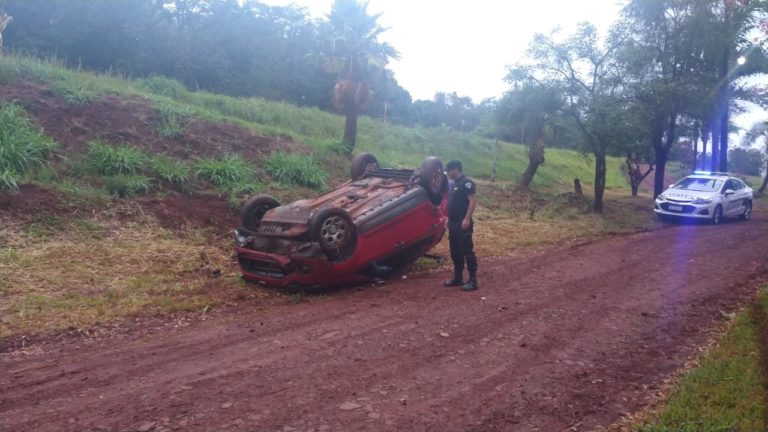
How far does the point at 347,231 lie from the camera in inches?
295

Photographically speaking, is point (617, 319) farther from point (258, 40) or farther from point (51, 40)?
point (258, 40)

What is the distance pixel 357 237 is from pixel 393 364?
2.89 metres

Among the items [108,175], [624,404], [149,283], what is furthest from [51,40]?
[624,404]

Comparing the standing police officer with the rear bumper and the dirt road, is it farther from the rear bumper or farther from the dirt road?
the rear bumper

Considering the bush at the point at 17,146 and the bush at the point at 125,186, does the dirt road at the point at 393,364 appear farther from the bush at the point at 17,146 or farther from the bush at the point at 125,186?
the bush at the point at 17,146

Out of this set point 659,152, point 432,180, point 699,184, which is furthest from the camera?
point 659,152

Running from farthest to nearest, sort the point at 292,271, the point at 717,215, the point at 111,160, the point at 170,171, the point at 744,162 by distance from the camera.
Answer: the point at 744,162 < the point at 717,215 < the point at 170,171 < the point at 111,160 < the point at 292,271

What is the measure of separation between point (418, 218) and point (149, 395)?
5.02 meters

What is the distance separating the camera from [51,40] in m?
A: 32.3

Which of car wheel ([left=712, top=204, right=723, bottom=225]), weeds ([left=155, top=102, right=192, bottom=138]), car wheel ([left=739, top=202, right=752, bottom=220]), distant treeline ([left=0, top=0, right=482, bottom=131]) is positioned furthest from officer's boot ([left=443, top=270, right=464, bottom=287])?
distant treeline ([left=0, top=0, right=482, bottom=131])

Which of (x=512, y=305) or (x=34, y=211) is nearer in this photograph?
(x=512, y=305)

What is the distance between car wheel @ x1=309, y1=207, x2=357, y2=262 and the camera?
7195mm

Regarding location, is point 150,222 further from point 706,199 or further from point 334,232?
point 706,199

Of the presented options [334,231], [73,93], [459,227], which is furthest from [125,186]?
[459,227]
